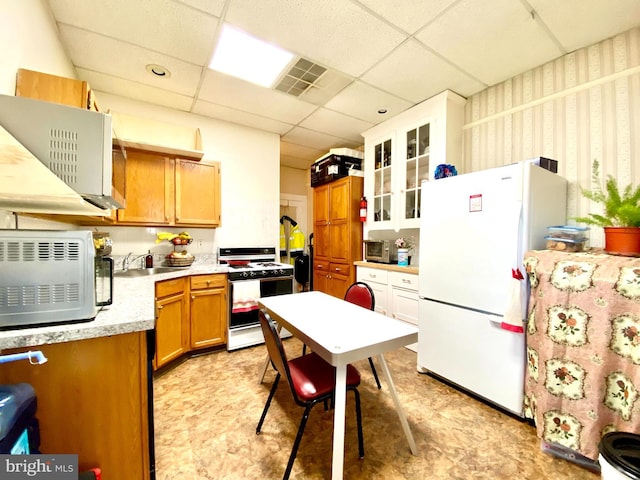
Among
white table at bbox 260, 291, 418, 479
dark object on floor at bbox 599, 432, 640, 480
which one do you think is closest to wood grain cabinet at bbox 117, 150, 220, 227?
white table at bbox 260, 291, 418, 479

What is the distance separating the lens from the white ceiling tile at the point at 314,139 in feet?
→ 12.3

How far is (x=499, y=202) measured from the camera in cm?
181

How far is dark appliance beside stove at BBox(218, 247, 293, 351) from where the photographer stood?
8.93ft

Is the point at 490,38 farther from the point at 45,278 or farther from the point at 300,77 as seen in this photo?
the point at 45,278

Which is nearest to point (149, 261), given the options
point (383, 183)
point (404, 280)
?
point (404, 280)

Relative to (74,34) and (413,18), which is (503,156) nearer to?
(413,18)

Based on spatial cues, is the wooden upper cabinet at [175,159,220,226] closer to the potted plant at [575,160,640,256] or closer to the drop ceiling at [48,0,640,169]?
the drop ceiling at [48,0,640,169]

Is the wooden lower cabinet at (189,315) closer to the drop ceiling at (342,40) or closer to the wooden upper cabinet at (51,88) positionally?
the wooden upper cabinet at (51,88)

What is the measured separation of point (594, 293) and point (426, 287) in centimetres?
106

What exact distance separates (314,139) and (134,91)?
2.26 metres

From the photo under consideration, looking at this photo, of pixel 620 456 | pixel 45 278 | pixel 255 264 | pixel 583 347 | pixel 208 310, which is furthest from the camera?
pixel 255 264

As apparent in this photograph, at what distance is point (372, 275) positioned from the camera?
3.28 metres

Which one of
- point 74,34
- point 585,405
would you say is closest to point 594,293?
point 585,405

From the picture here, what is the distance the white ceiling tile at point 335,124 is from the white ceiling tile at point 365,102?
0.12 meters
